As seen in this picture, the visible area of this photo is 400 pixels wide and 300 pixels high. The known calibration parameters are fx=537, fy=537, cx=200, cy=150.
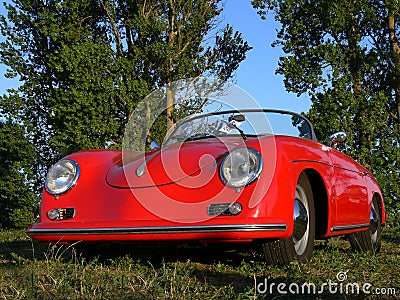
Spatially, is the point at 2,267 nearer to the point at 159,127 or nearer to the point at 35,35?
the point at 159,127

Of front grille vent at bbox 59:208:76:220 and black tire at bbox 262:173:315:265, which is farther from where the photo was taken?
front grille vent at bbox 59:208:76:220

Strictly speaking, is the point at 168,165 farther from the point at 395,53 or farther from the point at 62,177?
the point at 395,53

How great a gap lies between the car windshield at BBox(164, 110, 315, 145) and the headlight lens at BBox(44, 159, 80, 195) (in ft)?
3.82

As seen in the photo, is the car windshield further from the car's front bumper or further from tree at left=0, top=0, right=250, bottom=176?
tree at left=0, top=0, right=250, bottom=176

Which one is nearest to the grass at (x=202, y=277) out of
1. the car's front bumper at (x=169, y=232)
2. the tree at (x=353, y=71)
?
the car's front bumper at (x=169, y=232)

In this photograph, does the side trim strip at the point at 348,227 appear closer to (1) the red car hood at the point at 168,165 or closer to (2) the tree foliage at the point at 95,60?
(1) the red car hood at the point at 168,165

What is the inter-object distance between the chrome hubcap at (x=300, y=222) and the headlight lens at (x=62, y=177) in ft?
5.44

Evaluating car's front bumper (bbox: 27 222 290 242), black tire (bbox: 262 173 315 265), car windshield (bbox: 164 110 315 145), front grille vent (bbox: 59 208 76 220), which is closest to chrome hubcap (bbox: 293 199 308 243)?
black tire (bbox: 262 173 315 265)

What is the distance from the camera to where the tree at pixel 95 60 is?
1522cm

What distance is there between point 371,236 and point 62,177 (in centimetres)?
321

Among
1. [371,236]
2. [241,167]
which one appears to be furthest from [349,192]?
[241,167]

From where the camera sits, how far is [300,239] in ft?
12.8

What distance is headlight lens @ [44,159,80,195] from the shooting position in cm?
405

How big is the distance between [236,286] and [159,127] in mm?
12822
